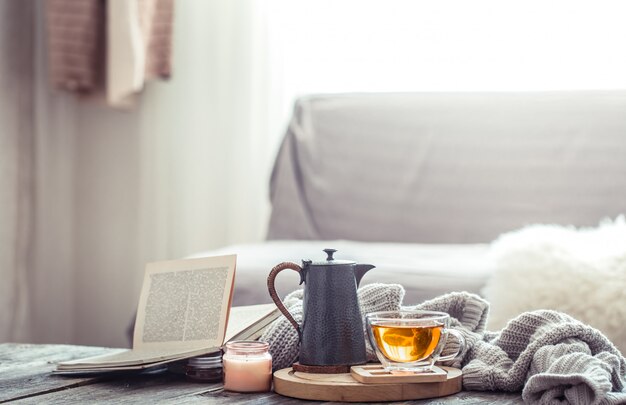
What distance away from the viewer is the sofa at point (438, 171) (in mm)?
2357

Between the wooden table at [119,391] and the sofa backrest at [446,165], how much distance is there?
4.37ft

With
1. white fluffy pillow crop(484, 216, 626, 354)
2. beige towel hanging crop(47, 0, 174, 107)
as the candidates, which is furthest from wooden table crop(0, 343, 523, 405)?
beige towel hanging crop(47, 0, 174, 107)

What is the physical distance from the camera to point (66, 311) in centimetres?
347

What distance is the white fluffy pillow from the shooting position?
64.7 inches

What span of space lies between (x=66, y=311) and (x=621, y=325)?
2.38m

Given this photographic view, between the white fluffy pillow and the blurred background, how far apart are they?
3.62 feet

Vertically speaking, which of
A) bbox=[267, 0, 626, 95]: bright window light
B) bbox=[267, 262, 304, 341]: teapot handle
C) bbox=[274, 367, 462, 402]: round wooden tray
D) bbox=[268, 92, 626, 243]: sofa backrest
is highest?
bbox=[267, 0, 626, 95]: bright window light

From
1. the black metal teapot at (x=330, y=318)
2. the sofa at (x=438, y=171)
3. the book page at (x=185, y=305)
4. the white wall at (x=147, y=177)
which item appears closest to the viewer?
the black metal teapot at (x=330, y=318)

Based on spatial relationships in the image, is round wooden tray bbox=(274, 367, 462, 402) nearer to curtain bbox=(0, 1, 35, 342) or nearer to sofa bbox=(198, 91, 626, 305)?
sofa bbox=(198, 91, 626, 305)

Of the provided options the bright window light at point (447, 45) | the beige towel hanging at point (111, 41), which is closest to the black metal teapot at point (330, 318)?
→ the bright window light at point (447, 45)

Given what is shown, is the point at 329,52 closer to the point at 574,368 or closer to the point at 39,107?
the point at 39,107

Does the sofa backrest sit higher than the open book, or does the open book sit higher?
the sofa backrest

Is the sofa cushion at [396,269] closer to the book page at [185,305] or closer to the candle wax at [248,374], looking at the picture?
the book page at [185,305]

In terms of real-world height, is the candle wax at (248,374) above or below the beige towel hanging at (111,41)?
below
